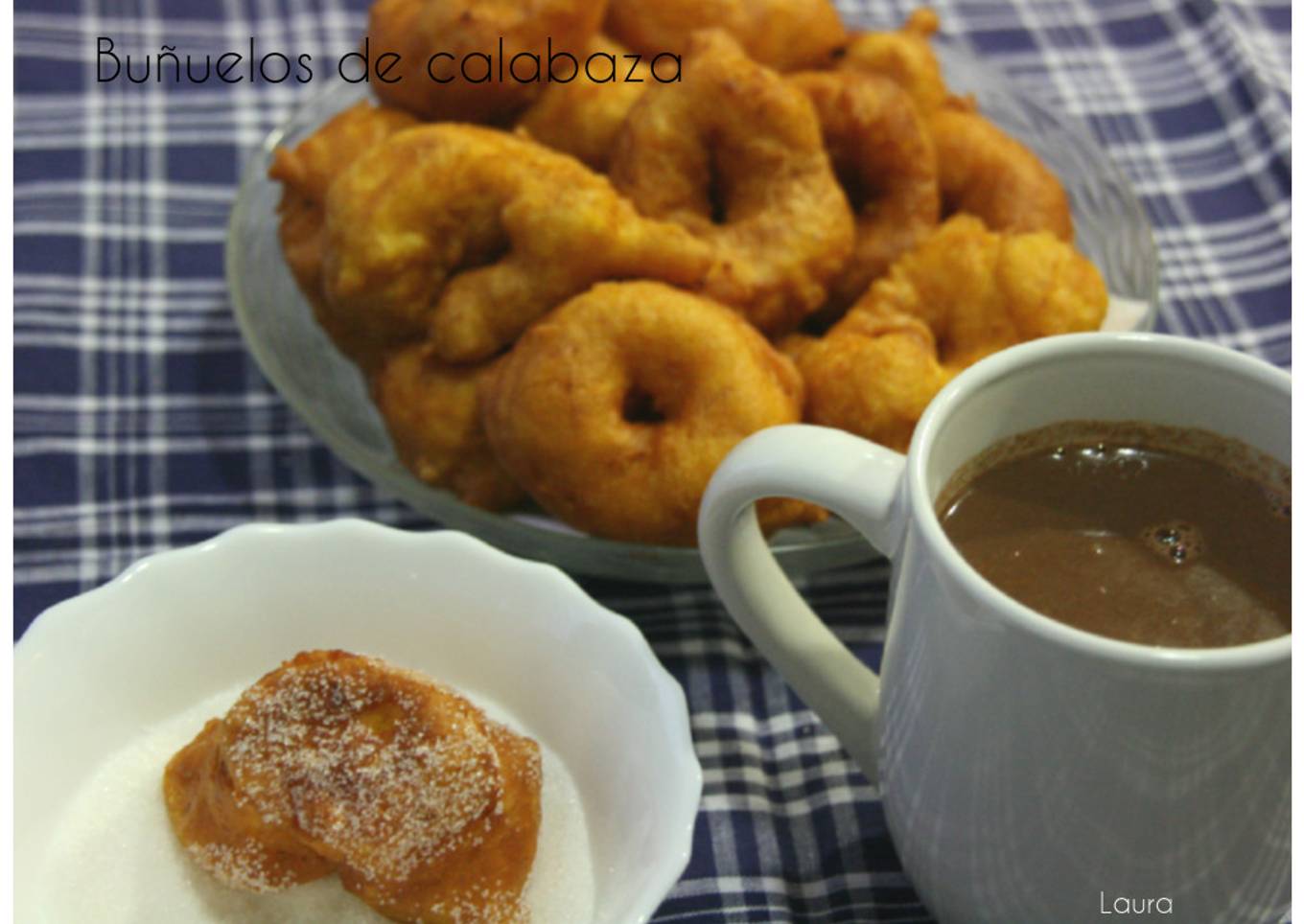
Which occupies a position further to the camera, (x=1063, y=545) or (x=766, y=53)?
(x=766, y=53)

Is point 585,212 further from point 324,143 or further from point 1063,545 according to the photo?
point 1063,545

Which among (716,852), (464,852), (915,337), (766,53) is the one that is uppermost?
(766,53)

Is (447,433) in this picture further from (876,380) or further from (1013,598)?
(1013,598)

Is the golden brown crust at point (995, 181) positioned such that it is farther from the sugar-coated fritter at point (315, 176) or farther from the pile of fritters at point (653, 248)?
the sugar-coated fritter at point (315, 176)

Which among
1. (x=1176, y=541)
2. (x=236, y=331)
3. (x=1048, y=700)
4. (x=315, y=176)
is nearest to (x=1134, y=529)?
(x=1176, y=541)

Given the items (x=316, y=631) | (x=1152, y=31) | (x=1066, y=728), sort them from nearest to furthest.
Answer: (x=1066, y=728) < (x=316, y=631) < (x=1152, y=31)

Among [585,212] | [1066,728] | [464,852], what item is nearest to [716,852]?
[464,852]

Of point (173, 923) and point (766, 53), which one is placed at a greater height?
point (766, 53)
